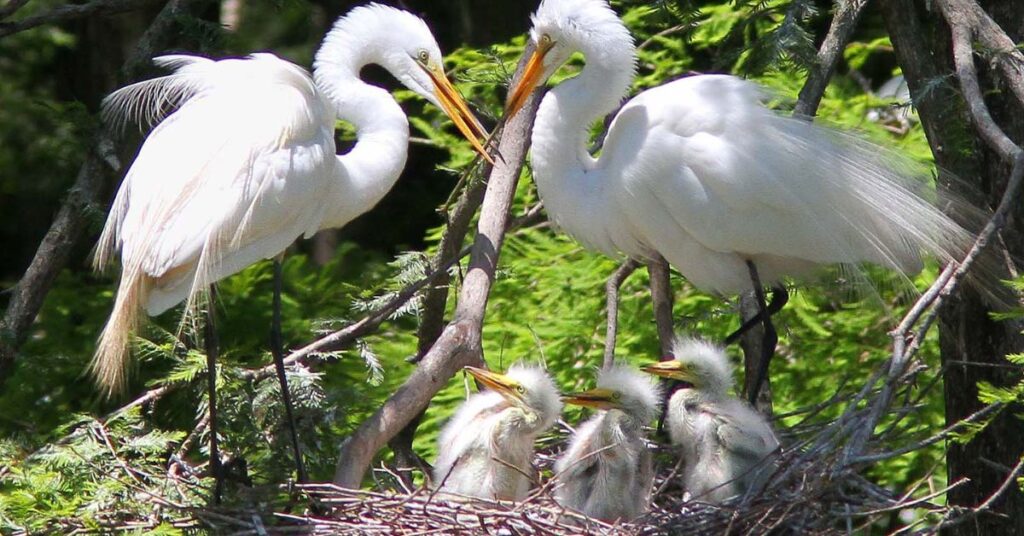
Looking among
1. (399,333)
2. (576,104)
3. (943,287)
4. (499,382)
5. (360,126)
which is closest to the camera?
(943,287)

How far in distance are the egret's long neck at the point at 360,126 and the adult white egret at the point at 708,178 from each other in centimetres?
45

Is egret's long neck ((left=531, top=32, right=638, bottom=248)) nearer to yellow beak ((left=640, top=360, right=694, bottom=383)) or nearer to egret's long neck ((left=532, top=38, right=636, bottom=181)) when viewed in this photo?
egret's long neck ((left=532, top=38, right=636, bottom=181))

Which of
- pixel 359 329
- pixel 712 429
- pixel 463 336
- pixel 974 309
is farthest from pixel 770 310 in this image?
pixel 359 329

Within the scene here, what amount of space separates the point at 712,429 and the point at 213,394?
163cm

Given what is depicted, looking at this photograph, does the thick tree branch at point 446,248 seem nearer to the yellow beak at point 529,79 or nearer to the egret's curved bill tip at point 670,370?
the yellow beak at point 529,79

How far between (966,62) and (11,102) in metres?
5.75

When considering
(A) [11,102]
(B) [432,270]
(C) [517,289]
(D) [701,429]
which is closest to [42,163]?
(A) [11,102]

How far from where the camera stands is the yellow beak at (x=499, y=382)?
471 cm

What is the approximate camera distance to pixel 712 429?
180 inches

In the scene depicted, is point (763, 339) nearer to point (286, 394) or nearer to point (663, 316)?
point (663, 316)

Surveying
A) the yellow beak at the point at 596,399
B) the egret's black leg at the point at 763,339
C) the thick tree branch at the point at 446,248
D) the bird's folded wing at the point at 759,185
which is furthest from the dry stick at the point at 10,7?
the egret's black leg at the point at 763,339

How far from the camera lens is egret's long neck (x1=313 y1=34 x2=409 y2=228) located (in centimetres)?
504

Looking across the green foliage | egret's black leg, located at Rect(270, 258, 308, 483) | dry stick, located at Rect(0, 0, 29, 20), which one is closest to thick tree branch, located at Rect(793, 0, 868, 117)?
the green foliage

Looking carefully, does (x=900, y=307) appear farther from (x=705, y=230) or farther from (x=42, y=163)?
(x=42, y=163)
